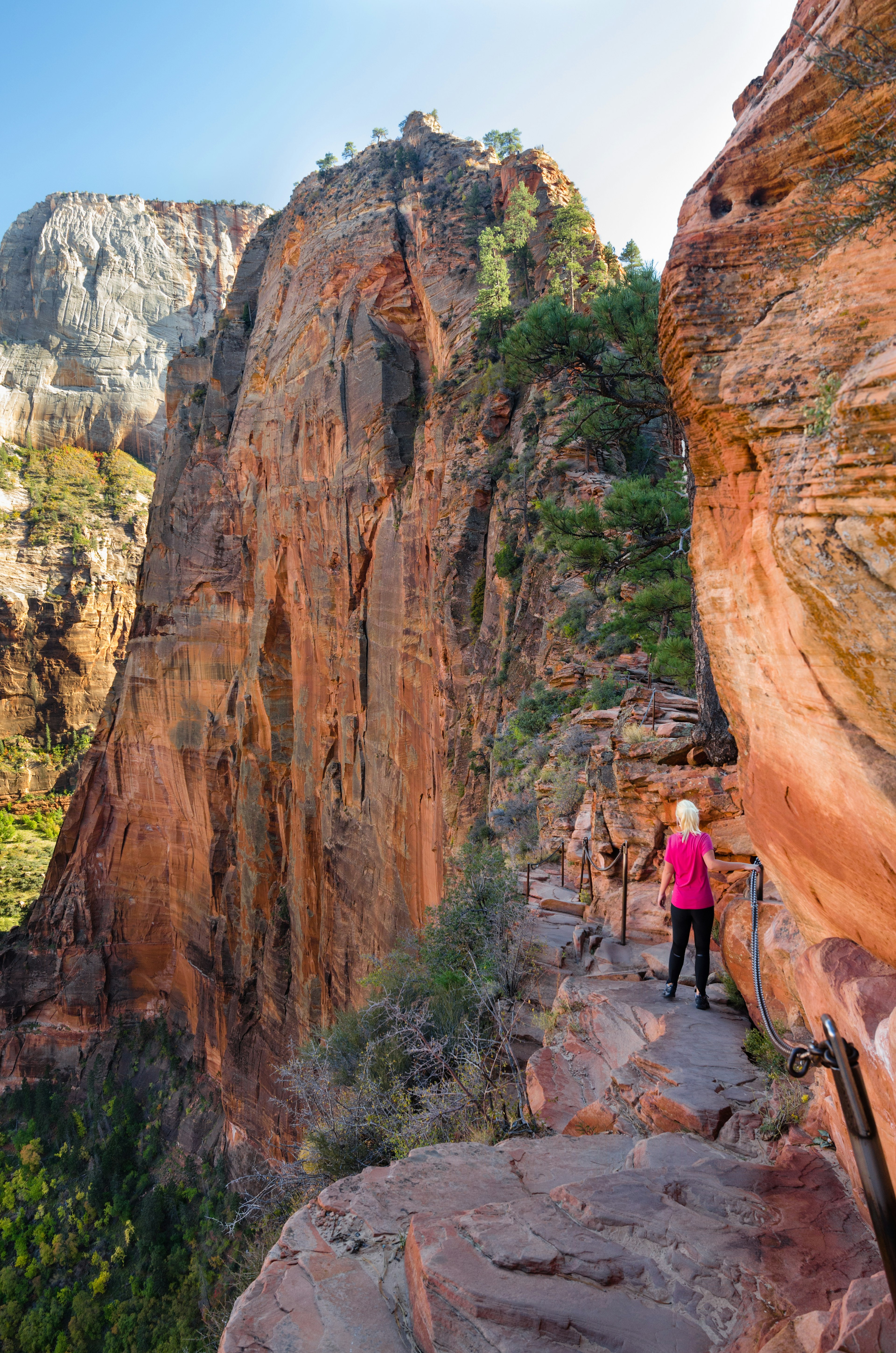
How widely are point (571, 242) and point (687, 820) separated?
17.8 m

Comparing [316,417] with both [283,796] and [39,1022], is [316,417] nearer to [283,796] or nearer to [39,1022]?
[283,796]

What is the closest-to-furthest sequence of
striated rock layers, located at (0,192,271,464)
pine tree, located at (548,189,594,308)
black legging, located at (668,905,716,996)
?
black legging, located at (668,905,716,996), pine tree, located at (548,189,594,308), striated rock layers, located at (0,192,271,464)

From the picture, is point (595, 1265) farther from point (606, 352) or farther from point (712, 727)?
point (606, 352)

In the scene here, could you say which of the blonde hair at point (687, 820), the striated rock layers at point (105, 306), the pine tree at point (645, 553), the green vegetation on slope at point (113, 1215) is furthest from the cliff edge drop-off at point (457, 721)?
the striated rock layers at point (105, 306)

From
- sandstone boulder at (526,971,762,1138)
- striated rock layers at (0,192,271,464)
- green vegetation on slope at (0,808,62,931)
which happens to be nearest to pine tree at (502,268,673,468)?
sandstone boulder at (526,971,762,1138)

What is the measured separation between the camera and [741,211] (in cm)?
366

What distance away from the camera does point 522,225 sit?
62.6 feet

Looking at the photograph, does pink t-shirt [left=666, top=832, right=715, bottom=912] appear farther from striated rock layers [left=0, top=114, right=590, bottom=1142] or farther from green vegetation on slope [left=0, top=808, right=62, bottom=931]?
green vegetation on slope [left=0, top=808, right=62, bottom=931]

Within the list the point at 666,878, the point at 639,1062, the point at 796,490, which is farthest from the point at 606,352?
the point at 639,1062

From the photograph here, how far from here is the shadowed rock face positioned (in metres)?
2.58

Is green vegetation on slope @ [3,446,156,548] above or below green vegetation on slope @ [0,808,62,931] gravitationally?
above

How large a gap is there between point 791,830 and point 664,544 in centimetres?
763

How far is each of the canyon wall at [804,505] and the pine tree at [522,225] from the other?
1706 centimetres

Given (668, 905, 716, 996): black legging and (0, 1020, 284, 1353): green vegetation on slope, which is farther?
(0, 1020, 284, 1353): green vegetation on slope
